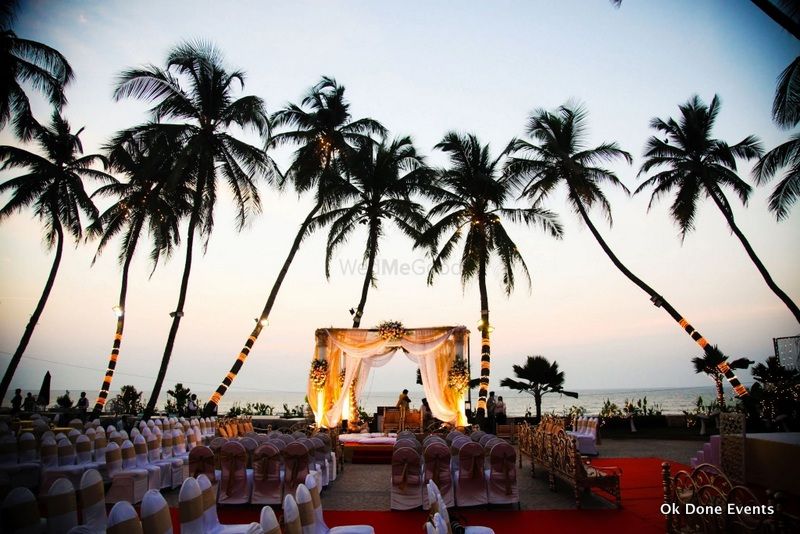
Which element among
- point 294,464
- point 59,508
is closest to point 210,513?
point 59,508

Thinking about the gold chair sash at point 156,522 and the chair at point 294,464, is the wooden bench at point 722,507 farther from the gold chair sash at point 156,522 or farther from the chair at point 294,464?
the chair at point 294,464

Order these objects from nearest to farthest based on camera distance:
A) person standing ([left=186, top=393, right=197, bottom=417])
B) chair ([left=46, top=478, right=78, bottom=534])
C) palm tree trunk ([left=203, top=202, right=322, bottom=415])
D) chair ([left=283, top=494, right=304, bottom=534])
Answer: chair ([left=283, top=494, right=304, bottom=534]), chair ([left=46, top=478, right=78, bottom=534]), palm tree trunk ([left=203, top=202, right=322, bottom=415]), person standing ([left=186, top=393, right=197, bottom=417])

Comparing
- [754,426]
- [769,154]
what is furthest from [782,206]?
[754,426]

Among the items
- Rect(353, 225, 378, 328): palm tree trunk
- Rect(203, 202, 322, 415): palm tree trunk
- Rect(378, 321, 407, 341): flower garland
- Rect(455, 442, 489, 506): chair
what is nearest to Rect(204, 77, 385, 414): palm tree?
Rect(203, 202, 322, 415): palm tree trunk

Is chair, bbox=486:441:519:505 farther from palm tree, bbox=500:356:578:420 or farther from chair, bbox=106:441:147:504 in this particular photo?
palm tree, bbox=500:356:578:420

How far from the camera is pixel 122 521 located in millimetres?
2941

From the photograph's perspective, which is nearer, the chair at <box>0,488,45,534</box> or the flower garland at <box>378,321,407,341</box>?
the chair at <box>0,488,45,534</box>

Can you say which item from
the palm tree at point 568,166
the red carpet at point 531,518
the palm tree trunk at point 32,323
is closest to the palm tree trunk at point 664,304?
the palm tree at point 568,166

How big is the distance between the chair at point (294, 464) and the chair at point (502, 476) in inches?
113

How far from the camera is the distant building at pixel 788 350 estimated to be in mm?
17641

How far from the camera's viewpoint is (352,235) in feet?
64.7

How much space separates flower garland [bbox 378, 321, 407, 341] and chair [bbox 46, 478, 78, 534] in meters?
10.2

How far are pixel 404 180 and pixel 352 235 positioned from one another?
10.3 ft

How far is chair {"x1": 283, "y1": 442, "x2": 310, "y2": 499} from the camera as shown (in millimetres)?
7520
